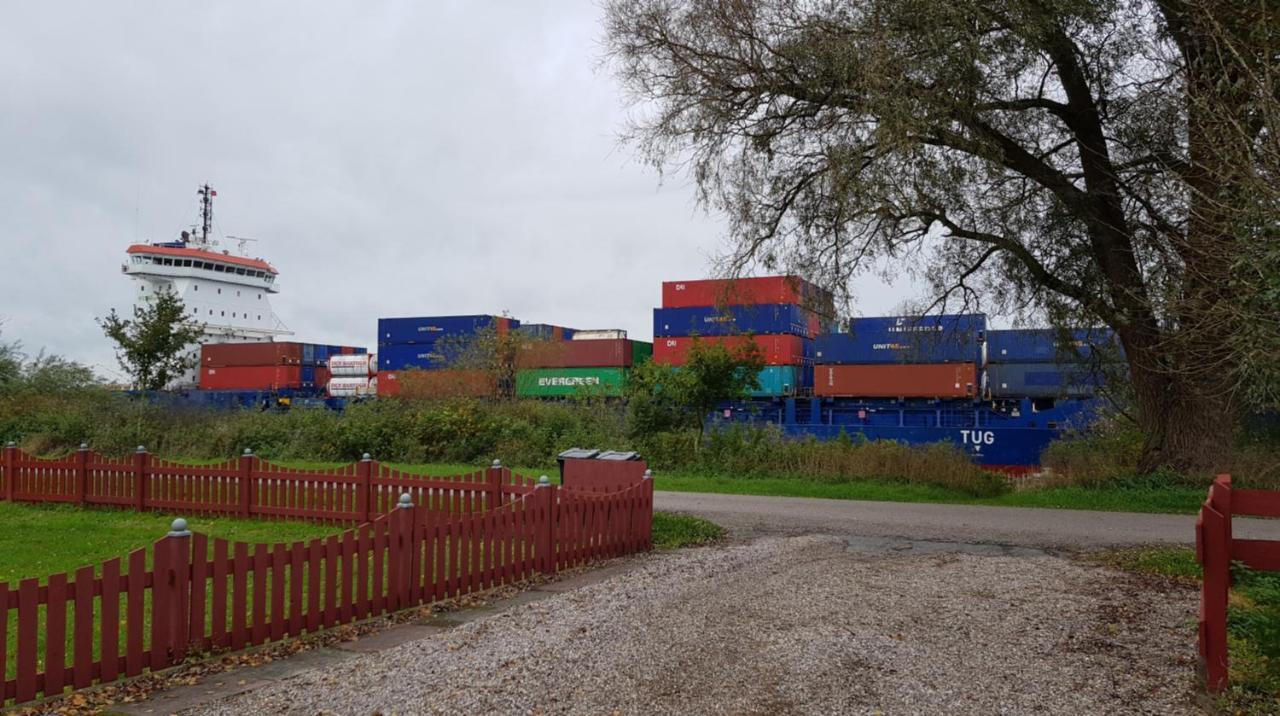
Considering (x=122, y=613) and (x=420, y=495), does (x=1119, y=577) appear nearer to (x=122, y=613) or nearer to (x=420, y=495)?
(x=420, y=495)

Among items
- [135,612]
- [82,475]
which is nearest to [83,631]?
[135,612]

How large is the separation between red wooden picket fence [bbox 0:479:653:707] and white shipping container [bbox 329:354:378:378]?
36.8 meters

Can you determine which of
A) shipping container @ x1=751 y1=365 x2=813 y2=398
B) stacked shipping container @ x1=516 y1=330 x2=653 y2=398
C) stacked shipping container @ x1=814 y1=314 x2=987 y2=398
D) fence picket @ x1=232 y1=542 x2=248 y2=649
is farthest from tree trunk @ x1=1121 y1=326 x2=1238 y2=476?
stacked shipping container @ x1=516 y1=330 x2=653 y2=398

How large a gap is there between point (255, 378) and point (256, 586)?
4227cm

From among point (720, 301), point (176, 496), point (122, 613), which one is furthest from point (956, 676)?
point (176, 496)

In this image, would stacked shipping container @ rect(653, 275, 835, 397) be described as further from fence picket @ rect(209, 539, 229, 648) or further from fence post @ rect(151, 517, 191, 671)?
fence post @ rect(151, 517, 191, 671)

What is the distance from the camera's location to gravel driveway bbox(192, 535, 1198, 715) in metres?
4.59

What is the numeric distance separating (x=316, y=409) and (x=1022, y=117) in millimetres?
19730

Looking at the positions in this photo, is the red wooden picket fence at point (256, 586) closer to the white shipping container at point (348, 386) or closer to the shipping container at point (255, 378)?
the white shipping container at point (348, 386)

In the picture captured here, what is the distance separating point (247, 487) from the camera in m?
12.6

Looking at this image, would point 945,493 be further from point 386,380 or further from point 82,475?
point 386,380

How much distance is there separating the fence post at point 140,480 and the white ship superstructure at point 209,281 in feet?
114

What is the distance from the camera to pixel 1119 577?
8.45 m

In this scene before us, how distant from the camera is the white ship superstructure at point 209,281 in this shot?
46812 millimetres
